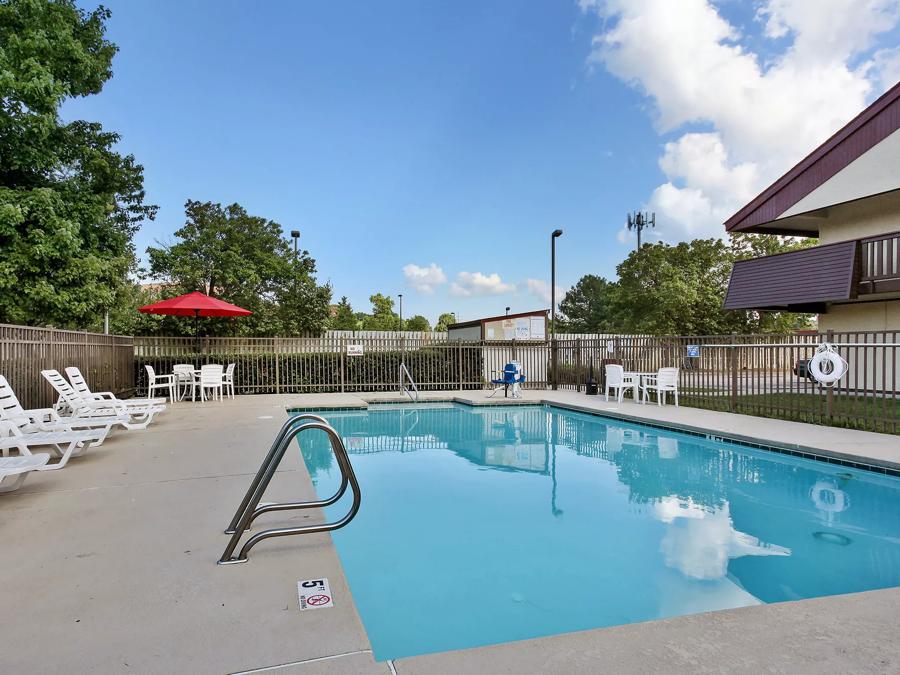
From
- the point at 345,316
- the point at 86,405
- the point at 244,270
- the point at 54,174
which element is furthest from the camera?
the point at 345,316

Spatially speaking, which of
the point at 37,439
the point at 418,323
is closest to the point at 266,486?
the point at 37,439

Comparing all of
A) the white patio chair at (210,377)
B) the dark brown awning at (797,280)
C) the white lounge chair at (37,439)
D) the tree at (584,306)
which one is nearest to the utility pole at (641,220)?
the tree at (584,306)

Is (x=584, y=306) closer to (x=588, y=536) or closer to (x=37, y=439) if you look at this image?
(x=588, y=536)

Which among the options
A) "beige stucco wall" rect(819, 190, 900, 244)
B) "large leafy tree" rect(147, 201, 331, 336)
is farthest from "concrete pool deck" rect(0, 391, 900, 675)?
"large leafy tree" rect(147, 201, 331, 336)

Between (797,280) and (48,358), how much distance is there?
1441cm

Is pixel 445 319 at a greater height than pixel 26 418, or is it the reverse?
pixel 445 319

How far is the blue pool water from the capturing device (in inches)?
108

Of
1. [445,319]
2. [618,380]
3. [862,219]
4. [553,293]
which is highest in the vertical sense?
[862,219]

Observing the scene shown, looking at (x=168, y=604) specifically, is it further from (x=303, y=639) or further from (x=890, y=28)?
(x=890, y=28)

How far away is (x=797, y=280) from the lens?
11680mm

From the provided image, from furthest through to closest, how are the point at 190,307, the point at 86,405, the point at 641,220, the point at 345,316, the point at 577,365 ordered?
the point at 641,220
the point at 345,316
the point at 577,365
the point at 190,307
the point at 86,405

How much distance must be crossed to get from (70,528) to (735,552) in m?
4.29

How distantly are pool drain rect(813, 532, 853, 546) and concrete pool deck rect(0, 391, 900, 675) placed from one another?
146 cm

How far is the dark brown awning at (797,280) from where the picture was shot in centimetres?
1067
